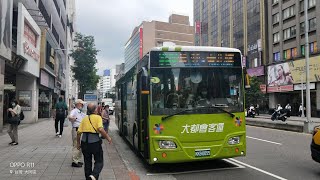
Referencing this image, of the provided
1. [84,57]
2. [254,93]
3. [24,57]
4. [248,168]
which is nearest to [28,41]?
[24,57]

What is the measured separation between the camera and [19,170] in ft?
29.4

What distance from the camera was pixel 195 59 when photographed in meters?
9.23

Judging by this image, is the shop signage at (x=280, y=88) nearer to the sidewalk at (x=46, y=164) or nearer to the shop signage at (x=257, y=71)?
the shop signage at (x=257, y=71)

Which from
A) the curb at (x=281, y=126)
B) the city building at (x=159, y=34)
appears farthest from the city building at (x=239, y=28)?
the city building at (x=159, y=34)

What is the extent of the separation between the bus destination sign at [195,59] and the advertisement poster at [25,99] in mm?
22007

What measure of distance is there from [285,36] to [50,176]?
47394 millimetres

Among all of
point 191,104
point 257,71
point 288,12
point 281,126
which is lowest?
point 281,126

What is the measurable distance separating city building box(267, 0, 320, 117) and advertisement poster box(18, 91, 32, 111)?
1157 inches

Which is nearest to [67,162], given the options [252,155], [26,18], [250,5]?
[252,155]

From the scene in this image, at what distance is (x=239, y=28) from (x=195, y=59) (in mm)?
61583

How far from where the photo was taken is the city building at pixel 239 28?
58281 millimetres

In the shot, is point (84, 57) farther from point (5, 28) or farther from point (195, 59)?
point (195, 59)

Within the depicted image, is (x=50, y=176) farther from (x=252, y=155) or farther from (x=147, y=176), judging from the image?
(x=252, y=155)

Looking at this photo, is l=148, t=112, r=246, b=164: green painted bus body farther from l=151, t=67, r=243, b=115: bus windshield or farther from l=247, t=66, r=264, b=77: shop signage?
l=247, t=66, r=264, b=77: shop signage
